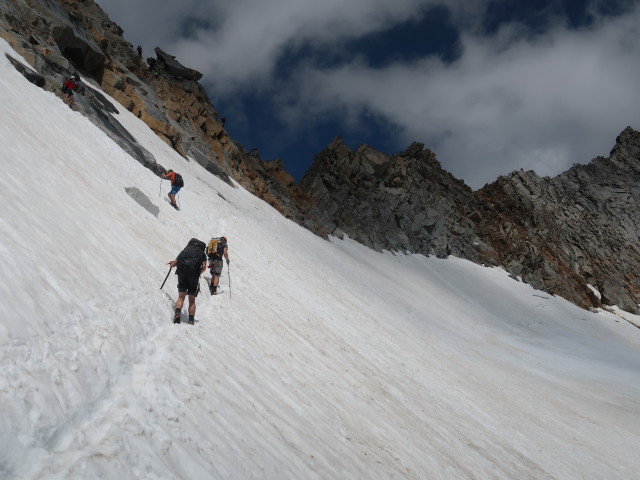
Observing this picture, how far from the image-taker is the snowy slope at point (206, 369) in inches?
196

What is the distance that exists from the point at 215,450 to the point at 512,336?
48087 mm

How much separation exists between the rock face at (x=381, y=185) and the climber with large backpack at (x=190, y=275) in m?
7.29

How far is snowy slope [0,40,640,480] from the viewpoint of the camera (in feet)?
16.3

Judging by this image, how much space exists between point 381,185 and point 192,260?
3031 inches

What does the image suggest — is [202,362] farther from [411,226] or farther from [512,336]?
[411,226]

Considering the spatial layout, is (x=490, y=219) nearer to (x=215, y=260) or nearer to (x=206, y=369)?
(x=215, y=260)

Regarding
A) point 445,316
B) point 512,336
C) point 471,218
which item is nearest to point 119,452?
point 445,316

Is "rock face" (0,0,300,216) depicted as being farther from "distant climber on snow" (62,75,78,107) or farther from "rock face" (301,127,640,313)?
"rock face" (301,127,640,313)

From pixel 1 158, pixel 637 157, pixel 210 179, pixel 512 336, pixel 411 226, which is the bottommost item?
pixel 1 158

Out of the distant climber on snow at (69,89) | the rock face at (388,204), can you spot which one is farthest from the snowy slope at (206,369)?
the rock face at (388,204)

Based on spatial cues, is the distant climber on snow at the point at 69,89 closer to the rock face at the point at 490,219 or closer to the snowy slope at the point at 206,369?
the snowy slope at the point at 206,369

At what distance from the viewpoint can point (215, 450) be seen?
5676 millimetres

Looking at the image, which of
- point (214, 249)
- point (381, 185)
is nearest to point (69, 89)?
point (214, 249)

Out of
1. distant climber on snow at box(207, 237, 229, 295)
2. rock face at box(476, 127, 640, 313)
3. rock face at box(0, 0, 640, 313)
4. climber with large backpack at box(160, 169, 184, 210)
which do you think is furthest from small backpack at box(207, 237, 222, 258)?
rock face at box(476, 127, 640, 313)
